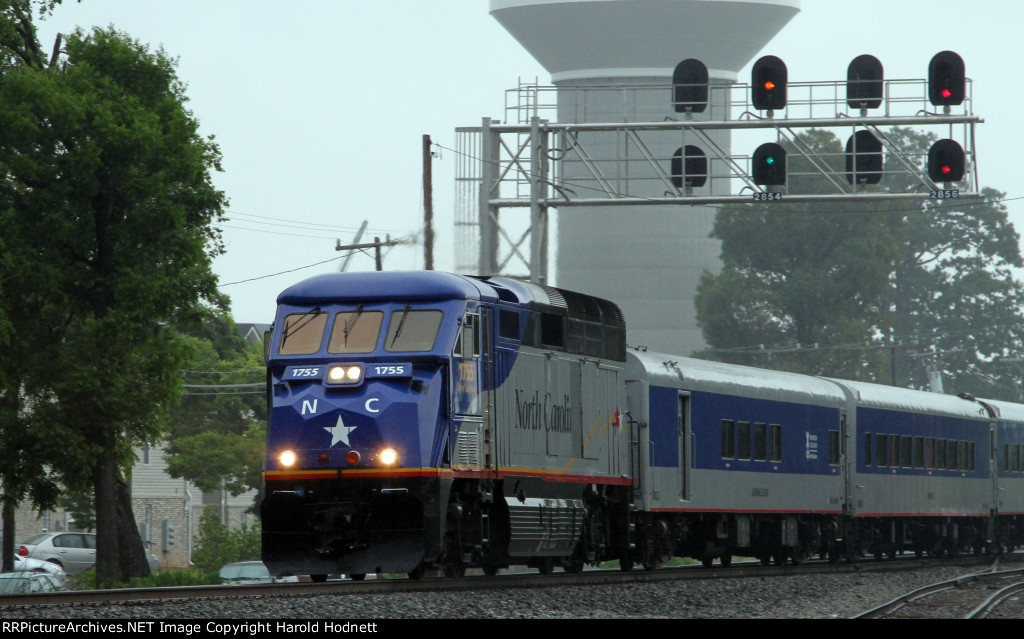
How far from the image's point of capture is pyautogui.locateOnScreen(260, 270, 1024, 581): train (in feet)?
66.9

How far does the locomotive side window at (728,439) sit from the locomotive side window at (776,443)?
160 cm

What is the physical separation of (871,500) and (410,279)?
16585mm

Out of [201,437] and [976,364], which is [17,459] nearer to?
[201,437]

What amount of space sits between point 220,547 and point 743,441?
106 feet

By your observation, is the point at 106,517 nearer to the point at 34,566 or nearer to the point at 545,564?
the point at 34,566

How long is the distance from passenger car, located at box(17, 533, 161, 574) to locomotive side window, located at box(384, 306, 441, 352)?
34.3 meters

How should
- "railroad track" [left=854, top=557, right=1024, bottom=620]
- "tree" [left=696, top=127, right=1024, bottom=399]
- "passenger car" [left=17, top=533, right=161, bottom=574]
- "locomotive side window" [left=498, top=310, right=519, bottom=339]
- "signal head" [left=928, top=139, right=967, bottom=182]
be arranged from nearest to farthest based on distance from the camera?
1. "railroad track" [left=854, top=557, right=1024, bottom=620]
2. "locomotive side window" [left=498, top=310, right=519, bottom=339]
3. "signal head" [left=928, top=139, right=967, bottom=182]
4. "passenger car" [left=17, top=533, right=161, bottom=574]
5. "tree" [left=696, top=127, right=1024, bottom=399]

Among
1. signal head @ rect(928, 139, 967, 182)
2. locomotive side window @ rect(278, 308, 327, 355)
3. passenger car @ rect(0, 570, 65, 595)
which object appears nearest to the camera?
locomotive side window @ rect(278, 308, 327, 355)

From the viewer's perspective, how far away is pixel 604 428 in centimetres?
2553

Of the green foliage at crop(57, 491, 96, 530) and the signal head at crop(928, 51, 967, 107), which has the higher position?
the signal head at crop(928, 51, 967, 107)

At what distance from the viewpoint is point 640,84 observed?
10575cm

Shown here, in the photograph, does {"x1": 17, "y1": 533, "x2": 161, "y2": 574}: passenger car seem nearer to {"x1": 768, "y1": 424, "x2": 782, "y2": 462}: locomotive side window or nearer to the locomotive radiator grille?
{"x1": 768, "y1": 424, "x2": 782, "y2": 462}: locomotive side window

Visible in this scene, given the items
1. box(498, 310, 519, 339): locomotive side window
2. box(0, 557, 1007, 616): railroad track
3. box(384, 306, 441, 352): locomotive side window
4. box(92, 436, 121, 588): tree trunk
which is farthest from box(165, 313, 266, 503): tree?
box(384, 306, 441, 352): locomotive side window

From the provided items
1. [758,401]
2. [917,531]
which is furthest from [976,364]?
[758,401]
